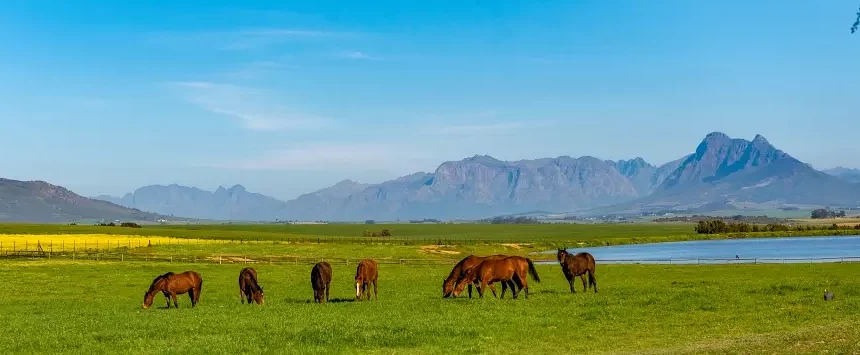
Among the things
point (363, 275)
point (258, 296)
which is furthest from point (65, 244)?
point (363, 275)

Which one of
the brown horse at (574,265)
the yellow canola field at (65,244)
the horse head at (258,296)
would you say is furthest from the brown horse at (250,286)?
the yellow canola field at (65,244)

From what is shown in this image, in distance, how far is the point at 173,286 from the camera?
105 feet

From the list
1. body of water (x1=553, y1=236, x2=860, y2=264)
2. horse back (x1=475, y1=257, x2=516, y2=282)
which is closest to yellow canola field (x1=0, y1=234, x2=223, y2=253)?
body of water (x1=553, y1=236, x2=860, y2=264)

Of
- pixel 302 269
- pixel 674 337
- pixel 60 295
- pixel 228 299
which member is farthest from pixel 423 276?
pixel 674 337

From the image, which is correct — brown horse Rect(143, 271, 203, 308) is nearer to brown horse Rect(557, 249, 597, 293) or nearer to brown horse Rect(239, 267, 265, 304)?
brown horse Rect(239, 267, 265, 304)

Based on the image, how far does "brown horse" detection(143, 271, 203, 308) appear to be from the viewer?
31781 mm

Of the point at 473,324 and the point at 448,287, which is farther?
the point at 448,287

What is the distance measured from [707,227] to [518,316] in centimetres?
15369

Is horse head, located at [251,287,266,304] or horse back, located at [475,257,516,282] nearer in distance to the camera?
horse back, located at [475,257,516,282]

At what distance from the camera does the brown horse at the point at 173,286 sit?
1251 inches

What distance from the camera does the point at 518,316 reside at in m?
25.5

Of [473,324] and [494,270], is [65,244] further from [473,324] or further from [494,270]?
[473,324]

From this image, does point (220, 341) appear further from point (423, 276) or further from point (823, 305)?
point (423, 276)

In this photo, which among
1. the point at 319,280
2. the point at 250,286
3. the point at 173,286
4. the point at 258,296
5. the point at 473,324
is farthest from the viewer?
the point at 319,280
